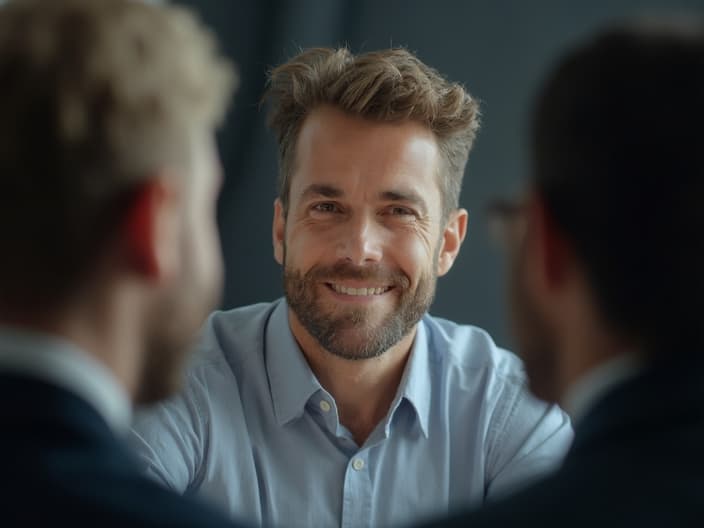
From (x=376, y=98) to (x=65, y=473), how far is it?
1429 mm

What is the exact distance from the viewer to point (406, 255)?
222 cm

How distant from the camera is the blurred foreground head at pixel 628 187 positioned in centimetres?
95

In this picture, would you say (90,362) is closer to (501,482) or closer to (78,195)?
(78,195)

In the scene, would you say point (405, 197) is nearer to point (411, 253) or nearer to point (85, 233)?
point (411, 253)

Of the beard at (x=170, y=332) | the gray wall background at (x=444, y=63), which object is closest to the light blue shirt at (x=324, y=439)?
the gray wall background at (x=444, y=63)

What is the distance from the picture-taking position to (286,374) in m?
2.14

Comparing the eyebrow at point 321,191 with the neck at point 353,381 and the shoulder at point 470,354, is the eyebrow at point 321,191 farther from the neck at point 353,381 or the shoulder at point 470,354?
the shoulder at point 470,354

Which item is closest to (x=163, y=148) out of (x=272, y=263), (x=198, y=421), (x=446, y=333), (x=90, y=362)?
(x=90, y=362)

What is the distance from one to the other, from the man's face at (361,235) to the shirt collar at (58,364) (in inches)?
47.0

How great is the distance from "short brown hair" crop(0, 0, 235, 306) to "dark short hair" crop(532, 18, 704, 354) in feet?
1.34

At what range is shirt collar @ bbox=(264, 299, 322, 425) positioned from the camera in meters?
2.10

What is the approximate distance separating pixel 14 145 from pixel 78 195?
0.08 metres

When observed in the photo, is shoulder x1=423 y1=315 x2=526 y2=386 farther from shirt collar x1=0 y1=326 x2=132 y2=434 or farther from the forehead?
shirt collar x1=0 y1=326 x2=132 y2=434

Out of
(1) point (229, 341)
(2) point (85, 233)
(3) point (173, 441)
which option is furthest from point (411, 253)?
(2) point (85, 233)
